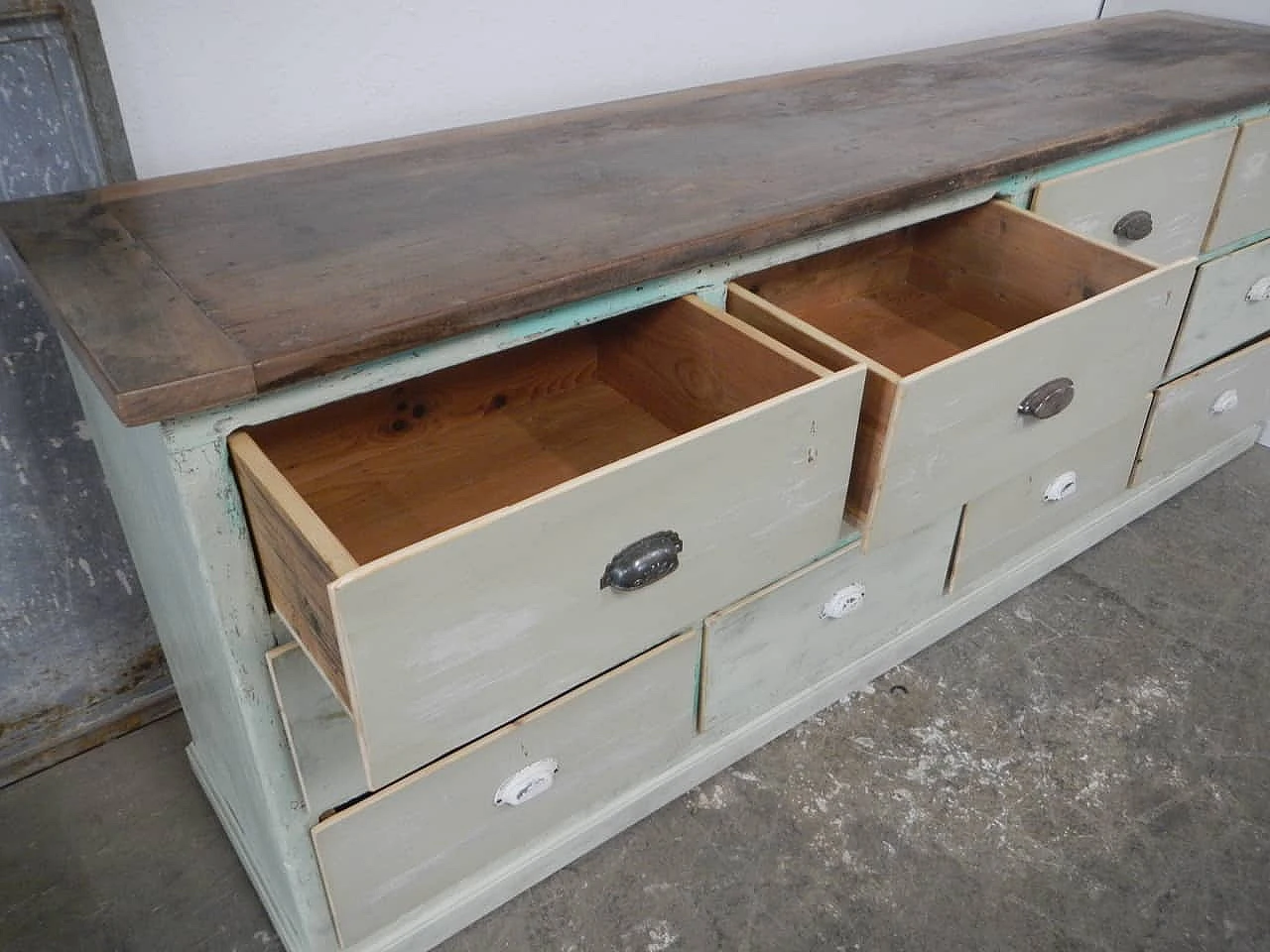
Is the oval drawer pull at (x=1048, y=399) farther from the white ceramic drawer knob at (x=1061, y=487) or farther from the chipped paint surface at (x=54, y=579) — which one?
the chipped paint surface at (x=54, y=579)

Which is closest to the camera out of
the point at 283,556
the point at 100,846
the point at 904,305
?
the point at 283,556

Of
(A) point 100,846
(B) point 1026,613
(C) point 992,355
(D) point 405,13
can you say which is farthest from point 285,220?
(B) point 1026,613

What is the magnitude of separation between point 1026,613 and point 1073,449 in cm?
30

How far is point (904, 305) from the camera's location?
147 cm

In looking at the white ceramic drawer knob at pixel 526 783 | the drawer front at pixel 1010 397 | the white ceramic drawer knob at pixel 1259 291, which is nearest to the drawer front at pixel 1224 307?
the white ceramic drawer knob at pixel 1259 291

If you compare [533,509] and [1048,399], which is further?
[1048,399]

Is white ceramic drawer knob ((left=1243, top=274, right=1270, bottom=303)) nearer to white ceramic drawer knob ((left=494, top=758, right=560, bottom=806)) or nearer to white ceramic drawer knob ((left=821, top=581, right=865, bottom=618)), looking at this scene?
white ceramic drawer knob ((left=821, top=581, right=865, bottom=618))

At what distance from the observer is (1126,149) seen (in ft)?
4.52

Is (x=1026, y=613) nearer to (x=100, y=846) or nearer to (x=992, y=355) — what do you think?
(x=992, y=355)

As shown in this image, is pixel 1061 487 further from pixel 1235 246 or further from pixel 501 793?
pixel 501 793

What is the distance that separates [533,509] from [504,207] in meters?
0.41

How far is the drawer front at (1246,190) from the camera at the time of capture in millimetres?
1527

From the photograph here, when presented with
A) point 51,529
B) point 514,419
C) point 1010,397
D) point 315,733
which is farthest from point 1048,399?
point 51,529

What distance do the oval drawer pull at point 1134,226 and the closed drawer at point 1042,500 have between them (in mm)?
220
